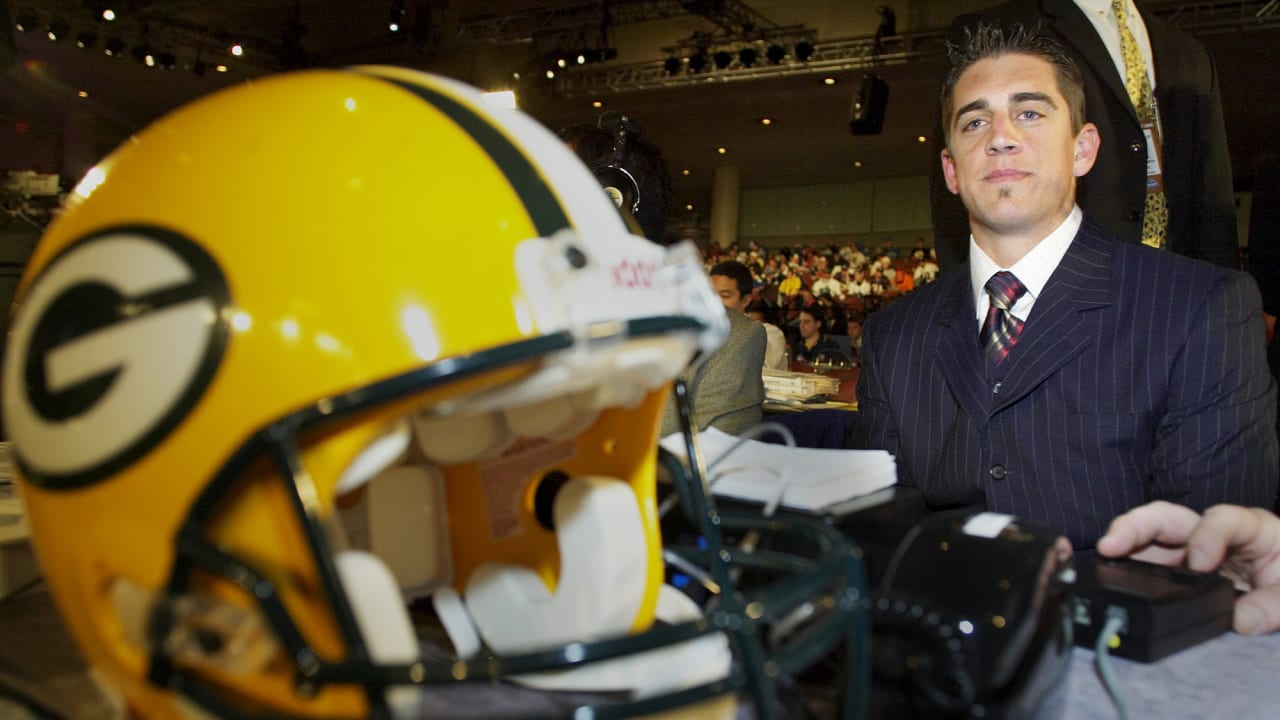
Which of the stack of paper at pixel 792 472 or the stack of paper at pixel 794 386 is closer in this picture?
Result: the stack of paper at pixel 792 472

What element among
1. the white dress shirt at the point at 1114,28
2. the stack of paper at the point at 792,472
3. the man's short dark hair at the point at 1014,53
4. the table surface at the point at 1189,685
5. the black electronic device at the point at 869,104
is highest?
the black electronic device at the point at 869,104

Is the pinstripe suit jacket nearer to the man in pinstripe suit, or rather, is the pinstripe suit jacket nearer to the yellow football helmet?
the man in pinstripe suit

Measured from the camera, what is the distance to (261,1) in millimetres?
7895

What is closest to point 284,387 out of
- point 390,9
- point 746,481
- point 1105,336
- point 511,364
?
point 511,364

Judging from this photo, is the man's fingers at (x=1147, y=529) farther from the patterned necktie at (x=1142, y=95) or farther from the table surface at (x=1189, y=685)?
the patterned necktie at (x=1142, y=95)

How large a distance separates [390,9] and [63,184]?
9.76 ft

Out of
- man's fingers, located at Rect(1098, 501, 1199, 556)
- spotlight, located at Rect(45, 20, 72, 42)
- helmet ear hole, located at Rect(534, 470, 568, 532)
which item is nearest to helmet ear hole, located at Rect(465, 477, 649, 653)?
helmet ear hole, located at Rect(534, 470, 568, 532)

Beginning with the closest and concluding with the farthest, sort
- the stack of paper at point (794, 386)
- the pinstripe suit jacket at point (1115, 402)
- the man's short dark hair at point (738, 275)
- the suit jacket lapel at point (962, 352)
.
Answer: the pinstripe suit jacket at point (1115, 402) → the suit jacket lapel at point (962, 352) → the stack of paper at point (794, 386) → the man's short dark hair at point (738, 275)

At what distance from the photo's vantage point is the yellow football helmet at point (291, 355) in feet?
1.45

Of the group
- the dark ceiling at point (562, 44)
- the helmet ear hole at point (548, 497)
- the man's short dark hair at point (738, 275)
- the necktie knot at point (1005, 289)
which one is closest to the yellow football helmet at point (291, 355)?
the helmet ear hole at point (548, 497)

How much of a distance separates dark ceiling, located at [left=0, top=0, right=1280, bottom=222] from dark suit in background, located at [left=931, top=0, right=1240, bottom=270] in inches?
221

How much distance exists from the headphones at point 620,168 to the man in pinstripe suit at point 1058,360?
0.47 m

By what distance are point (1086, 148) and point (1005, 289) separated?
33 cm

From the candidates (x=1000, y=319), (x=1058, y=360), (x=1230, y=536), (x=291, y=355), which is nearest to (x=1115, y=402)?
(x=1058, y=360)
